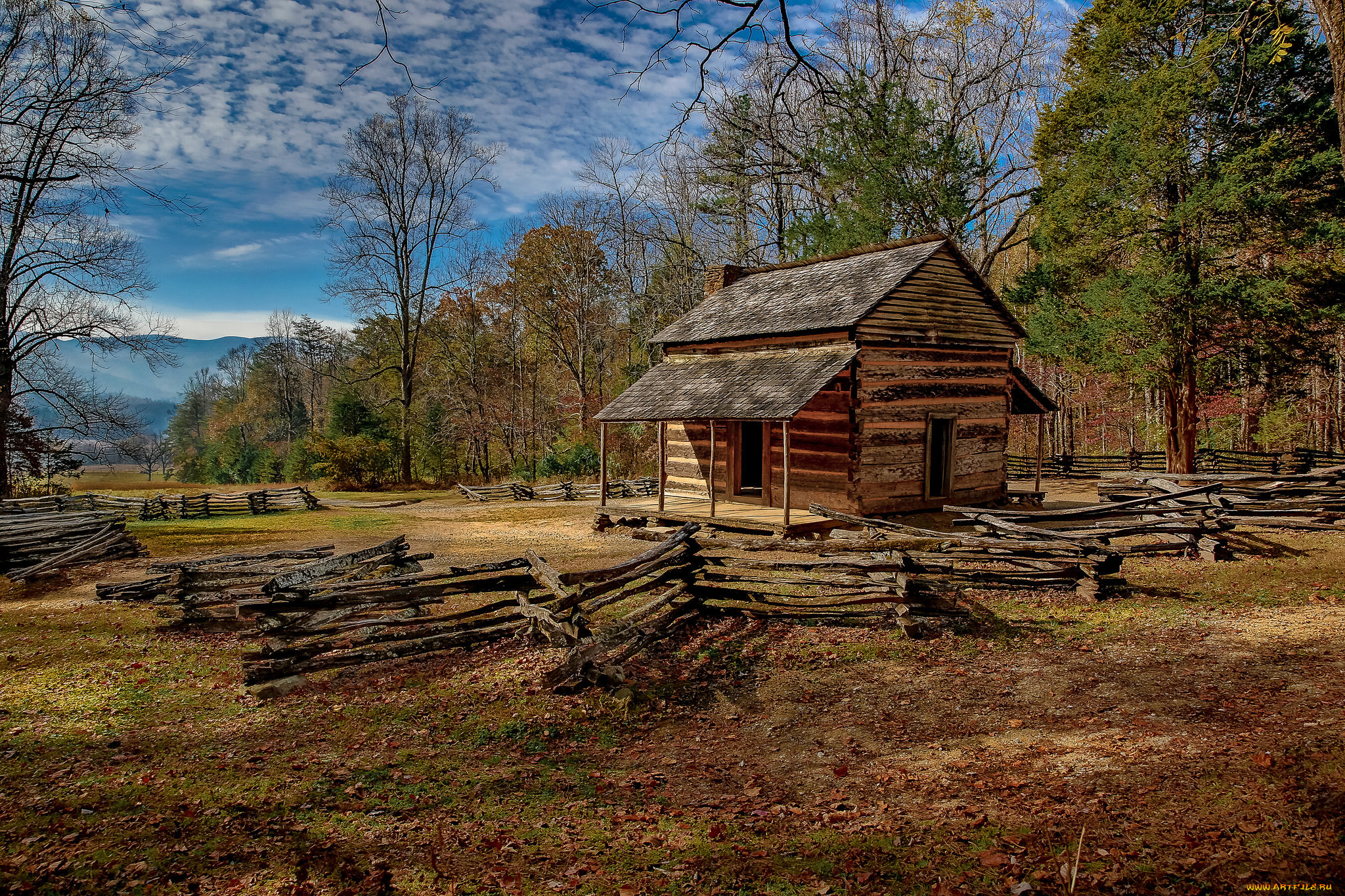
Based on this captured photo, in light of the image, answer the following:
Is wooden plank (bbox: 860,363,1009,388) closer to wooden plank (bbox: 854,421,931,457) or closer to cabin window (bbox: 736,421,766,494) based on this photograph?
Answer: wooden plank (bbox: 854,421,931,457)

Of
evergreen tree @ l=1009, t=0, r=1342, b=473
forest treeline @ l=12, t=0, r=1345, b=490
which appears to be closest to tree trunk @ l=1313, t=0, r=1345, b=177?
forest treeline @ l=12, t=0, r=1345, b=490

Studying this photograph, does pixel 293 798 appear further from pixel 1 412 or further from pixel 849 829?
pixel 1 412

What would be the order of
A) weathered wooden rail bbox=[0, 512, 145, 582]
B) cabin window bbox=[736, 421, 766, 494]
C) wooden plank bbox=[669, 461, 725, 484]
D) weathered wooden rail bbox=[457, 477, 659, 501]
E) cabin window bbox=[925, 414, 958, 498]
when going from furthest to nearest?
weathered wooden rail bbox=[457, 477, 659, 501], wooden plank bbox=[669, 461, 725, 484], cabin window bbox=[736, 421, 766, 494], cabin window bbox=[925, 414, 958, 498], weathered wooden rail bbox=[0, 512, 145, 582]

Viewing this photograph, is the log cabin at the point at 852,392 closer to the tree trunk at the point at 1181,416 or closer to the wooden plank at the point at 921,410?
the wooden plank at the point at 921,410

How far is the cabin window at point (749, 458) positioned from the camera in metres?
16.7

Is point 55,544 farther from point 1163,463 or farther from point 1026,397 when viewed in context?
point 1163,463

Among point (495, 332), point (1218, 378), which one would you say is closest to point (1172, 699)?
point (1218, 378)

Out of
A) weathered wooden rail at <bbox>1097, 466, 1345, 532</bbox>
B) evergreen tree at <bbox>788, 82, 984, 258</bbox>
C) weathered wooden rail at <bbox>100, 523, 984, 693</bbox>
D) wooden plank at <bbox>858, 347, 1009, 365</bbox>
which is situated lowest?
weathered wooden rail at <bbox>100, 523, 984, 693</bbox>

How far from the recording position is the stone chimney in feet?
67.8

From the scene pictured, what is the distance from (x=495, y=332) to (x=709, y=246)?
13.5 m

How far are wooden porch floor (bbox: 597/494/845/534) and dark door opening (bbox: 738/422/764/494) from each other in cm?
80

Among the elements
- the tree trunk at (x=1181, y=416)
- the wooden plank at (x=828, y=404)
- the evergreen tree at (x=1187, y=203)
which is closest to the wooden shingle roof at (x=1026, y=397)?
the wooden plank at (x=828, y=404)

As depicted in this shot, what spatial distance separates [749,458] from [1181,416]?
1522 centimetres

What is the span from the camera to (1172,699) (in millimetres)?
5652
